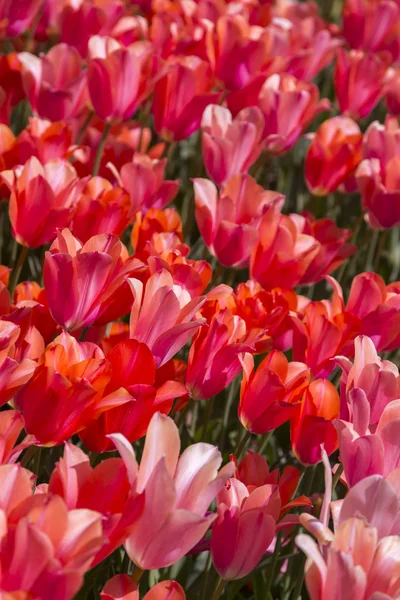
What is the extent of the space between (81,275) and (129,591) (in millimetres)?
426

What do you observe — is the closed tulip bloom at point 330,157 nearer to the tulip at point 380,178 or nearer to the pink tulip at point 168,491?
the tulip at point 380,178

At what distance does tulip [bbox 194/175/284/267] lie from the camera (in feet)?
5.00

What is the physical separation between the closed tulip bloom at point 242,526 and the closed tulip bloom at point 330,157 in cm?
108

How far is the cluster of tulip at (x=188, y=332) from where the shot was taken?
2.82 feet

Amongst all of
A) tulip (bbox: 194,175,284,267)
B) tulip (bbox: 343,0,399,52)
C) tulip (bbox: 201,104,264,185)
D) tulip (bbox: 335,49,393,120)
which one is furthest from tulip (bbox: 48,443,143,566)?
tulip (bbox: 343,0,399,52)

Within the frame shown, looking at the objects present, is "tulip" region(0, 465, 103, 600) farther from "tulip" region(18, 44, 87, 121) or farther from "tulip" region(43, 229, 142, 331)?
"tulip" region(18, 44, 87, 121)

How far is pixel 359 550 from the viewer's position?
2.77 feet

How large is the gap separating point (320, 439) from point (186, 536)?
360 millimetres

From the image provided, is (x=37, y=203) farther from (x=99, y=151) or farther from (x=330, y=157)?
(x=330, y=157)

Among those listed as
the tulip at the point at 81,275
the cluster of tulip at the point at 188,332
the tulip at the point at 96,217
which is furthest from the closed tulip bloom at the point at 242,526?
the tulip at the point at 96,217

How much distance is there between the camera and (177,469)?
0.92m

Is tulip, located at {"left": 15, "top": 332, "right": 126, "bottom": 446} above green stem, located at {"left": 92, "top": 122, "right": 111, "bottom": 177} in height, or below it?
above

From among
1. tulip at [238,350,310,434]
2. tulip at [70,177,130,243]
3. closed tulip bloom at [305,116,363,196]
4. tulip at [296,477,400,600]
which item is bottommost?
closed tulip bloom at [305,116,363,196]

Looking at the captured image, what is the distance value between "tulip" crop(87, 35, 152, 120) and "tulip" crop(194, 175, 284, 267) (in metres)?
0.34
